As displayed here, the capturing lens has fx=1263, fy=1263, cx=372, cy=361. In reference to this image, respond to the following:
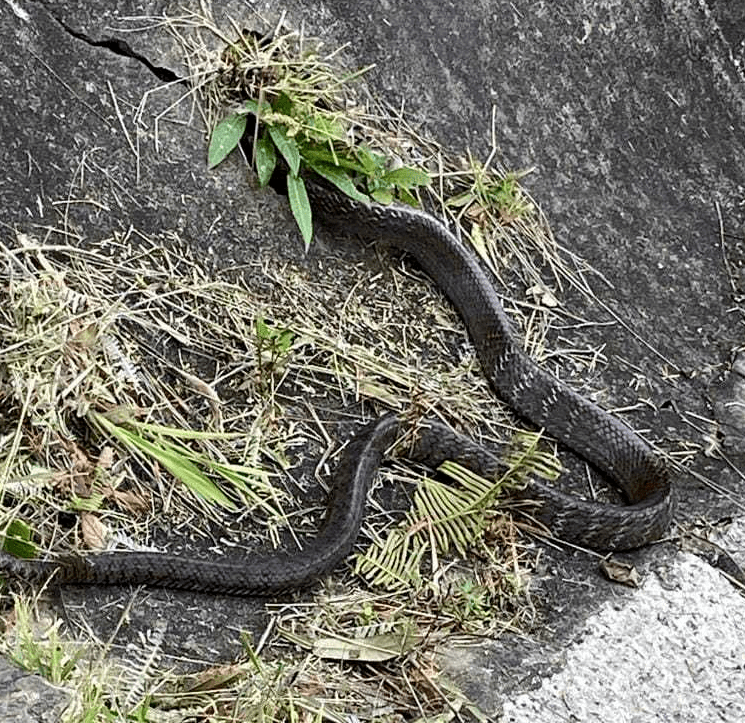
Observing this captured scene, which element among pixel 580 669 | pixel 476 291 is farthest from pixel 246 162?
pixel 580 669

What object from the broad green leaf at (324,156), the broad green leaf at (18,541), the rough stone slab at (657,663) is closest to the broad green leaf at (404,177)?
the broad green leaf at (324,156)

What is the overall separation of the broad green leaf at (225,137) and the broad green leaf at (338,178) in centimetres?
28

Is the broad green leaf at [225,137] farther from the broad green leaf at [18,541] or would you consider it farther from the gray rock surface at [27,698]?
the gray rock surface at [27,698]

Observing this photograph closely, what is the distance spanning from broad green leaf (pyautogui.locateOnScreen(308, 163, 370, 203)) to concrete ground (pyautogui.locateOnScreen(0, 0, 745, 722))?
0.19 meters

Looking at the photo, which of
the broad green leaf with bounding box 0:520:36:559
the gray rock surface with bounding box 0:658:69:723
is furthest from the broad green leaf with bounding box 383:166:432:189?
the gray rock surface with bounding box 0:658:69:723

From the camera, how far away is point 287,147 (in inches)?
172

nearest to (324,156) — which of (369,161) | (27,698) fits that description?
(369,161)

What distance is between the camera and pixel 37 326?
11.9 feet

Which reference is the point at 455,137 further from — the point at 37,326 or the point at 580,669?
the point at 580,669

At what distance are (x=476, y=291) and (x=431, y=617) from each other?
149cm

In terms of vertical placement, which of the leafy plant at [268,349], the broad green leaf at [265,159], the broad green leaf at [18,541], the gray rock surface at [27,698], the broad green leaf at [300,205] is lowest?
the broad green leaf at [18,541]

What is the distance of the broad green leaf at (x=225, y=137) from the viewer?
4316 mm

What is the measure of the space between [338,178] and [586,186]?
1334 mm

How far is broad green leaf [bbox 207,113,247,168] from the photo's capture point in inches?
170
